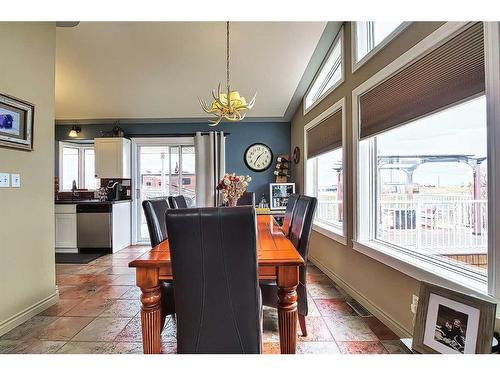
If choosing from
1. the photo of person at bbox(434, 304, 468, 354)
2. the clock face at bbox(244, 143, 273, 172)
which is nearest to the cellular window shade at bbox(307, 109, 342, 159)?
the clock face at bbox(244, 143, 273, 172)

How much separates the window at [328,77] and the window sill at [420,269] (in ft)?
6.07

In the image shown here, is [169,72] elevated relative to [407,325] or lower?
elevated

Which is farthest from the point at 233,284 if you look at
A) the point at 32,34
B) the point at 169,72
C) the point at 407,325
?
the point at 169,72

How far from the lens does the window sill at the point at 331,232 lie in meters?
3.07

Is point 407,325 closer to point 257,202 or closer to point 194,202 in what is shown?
point 257,202

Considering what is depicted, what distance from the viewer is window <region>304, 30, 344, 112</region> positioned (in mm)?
3272

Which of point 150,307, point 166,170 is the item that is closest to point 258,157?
point 166,170

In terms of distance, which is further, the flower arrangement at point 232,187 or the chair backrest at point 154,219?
the flower arrangement at point 232,187

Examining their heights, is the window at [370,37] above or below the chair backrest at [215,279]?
above

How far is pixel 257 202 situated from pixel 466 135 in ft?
13.3

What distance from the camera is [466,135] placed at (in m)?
1.66

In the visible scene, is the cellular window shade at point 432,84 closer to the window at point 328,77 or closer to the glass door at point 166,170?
the window at point 328,77

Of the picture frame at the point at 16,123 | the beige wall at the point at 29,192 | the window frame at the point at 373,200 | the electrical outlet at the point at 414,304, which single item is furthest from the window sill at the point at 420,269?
the picture frame at the point at 16,123
